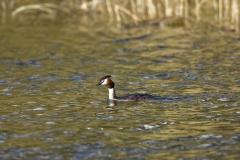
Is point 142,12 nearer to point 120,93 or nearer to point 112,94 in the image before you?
point 120,93

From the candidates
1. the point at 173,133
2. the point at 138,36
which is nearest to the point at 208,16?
the point at 138,36

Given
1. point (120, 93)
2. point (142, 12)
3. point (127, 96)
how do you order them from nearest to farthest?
1. point (127, 96)
2. point (120, 93)
3. point (142, 12)

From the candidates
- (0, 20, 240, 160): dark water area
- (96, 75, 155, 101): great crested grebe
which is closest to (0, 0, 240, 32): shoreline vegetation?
(0, 20, 240, 160): dark water area

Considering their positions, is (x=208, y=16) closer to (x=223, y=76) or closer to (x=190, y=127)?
(x=223, y=76)

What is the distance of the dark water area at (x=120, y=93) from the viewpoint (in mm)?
9984

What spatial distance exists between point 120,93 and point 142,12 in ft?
40.4

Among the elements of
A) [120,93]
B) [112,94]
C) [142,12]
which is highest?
[142,12]

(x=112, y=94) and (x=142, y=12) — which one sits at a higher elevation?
(x=142, y=12)

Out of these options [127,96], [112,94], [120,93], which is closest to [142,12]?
[120,93]

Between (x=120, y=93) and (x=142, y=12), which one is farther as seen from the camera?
(x=142, y=12)

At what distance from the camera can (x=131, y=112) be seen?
12.6 m

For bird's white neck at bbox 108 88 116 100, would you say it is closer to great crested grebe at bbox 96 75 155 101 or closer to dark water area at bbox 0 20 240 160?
great crested grebe at bbox 96 75 155 101

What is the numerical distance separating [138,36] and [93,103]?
413 inches

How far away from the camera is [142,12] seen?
2681 centimetres
